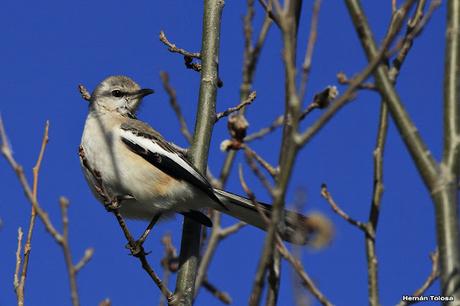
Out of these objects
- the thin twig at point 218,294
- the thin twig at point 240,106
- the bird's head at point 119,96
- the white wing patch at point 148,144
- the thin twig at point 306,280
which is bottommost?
the thin twig at point 306,280

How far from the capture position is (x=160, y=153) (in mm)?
6410

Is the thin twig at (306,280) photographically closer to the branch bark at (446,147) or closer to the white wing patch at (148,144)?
the branch bark at (446,147)

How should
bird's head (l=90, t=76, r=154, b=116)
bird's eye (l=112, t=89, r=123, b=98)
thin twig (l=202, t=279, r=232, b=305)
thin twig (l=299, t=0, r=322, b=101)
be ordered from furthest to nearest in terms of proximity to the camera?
bird's eye (l=112, t=89, r=123, b=98) → bird's head (l=90, t=76, r=154, b=116) → thin twig (l=202, t=279, r=232, b=305) → thin twig (l=299, t=0, r=322, b=101)

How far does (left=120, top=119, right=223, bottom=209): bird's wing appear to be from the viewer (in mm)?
5832

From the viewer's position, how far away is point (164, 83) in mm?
6250

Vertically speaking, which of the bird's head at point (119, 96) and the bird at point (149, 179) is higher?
the bird's head at point (119, 96)

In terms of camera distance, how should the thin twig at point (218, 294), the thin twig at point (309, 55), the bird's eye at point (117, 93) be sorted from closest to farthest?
the thin twig at point (309, 55) → the thin twig at point (218, 294) → the bird's eye at point (117, 93)

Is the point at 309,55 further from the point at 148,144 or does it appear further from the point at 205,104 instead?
the point at 148,144

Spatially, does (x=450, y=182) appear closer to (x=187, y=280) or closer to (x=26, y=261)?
(x=26, y=261)

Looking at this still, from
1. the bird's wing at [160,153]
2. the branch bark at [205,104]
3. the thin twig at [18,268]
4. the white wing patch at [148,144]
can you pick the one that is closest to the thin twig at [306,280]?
the thin twig at [18,268]

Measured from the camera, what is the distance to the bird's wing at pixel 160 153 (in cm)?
583

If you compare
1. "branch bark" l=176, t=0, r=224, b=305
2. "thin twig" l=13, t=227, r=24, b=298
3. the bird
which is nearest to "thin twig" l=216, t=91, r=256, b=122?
"branch bark" l=176, t=0, r=224, b=305

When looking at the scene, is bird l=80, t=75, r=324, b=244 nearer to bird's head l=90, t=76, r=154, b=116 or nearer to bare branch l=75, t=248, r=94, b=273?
bird's head l=90, t=76, r=154, b=116

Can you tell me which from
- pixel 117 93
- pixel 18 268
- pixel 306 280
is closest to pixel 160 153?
pixel 117 93
